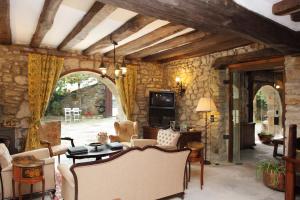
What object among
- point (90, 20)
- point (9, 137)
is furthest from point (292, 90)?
A: point (9, 137)

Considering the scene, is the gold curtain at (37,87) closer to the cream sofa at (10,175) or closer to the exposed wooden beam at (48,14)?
the exposed wooden beam at (48,14)

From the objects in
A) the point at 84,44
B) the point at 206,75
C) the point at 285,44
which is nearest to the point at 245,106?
the point at 206,75

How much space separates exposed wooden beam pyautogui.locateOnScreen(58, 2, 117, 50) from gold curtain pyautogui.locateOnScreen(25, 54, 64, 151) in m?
0.97

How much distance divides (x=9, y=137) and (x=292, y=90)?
16.8 feet

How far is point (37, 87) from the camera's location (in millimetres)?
4789

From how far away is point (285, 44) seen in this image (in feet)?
9.85

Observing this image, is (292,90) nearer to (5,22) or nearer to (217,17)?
(217,17)

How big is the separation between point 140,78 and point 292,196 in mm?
4403

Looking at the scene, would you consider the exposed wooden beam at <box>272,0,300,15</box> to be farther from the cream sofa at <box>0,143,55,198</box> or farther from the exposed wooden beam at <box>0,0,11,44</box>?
the cream sofa at <box>0,143,55,198</box>

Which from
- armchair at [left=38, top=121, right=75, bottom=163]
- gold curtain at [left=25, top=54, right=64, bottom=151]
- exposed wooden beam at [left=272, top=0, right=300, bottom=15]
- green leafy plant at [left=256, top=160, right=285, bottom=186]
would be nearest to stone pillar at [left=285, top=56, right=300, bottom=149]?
green leafy plant at [left=256, top=160, right=285, bottom=186]

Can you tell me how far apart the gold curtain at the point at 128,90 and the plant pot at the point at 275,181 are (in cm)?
349

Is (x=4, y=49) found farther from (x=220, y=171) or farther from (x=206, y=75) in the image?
(x=220, y=171)

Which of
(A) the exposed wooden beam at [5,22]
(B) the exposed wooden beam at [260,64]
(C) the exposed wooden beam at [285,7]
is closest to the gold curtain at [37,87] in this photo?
(A) the exposed wooden beam at [5,22]

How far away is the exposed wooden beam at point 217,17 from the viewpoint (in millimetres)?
1912
